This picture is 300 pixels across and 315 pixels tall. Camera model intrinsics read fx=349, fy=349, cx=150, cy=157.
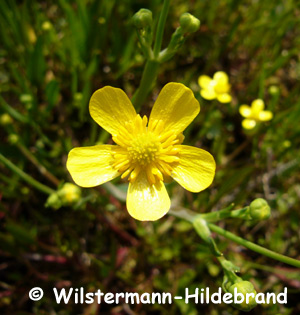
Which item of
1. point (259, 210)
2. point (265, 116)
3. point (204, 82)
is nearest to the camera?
point (259, 210)

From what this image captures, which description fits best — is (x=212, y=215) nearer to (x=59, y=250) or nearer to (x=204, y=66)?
(x=59, y=250)

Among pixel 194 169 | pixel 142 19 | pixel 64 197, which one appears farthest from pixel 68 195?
pixel 142 19

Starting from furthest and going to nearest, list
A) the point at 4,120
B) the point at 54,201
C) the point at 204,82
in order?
the point at 204,82 → the point at 4,120 → the point at 54,201

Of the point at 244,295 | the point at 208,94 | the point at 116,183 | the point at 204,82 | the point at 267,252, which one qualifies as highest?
the point at 204,82

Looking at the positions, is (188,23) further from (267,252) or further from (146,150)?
(267,252)

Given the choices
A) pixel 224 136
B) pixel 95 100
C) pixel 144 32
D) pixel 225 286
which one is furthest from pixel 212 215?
pixel 224 136

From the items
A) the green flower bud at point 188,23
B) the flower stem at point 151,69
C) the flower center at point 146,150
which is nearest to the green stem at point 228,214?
the flower center at point 146,150

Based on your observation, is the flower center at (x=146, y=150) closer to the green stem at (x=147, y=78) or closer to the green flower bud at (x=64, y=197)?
the green stem at (x=147, y=78)
